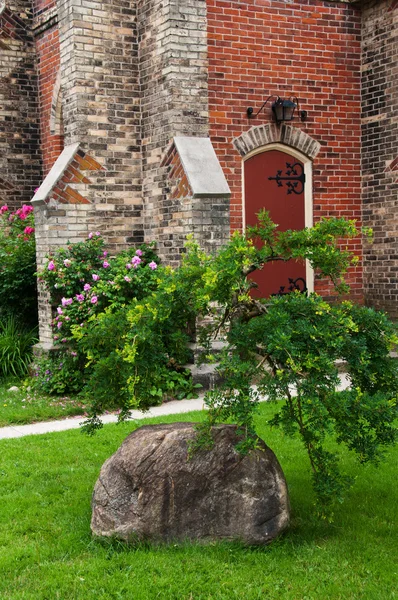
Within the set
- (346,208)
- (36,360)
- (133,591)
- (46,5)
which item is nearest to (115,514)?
(133,591)

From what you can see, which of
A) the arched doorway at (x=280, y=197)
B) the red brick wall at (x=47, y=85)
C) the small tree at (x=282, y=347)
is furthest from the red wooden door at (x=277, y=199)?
the small tree at (x=282, y=347)

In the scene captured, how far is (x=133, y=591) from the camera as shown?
450cm

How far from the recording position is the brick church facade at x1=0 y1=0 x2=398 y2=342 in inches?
415

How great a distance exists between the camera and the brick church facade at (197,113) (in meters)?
10.5

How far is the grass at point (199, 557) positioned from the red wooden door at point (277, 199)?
5.65 m

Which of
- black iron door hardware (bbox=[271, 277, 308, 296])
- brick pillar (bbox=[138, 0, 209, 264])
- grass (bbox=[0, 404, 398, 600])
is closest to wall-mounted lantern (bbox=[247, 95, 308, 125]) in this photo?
brick pillar (bbox=[138, 0, 209, 264])

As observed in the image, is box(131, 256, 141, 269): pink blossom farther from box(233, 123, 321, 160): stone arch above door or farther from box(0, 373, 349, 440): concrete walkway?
box(233, 123, 321, 160): stone arch above door

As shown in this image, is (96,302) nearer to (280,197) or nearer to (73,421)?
(73,421)

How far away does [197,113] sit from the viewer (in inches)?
420

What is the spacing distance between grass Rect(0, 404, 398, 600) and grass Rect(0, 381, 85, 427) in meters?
2.57

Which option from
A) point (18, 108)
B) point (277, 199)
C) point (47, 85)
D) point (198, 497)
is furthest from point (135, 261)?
point (198, 497)

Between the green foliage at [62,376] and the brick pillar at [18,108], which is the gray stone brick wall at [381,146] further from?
the brick pillar at [18,108]

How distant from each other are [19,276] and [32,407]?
2764mm

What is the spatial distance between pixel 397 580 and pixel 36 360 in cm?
689
